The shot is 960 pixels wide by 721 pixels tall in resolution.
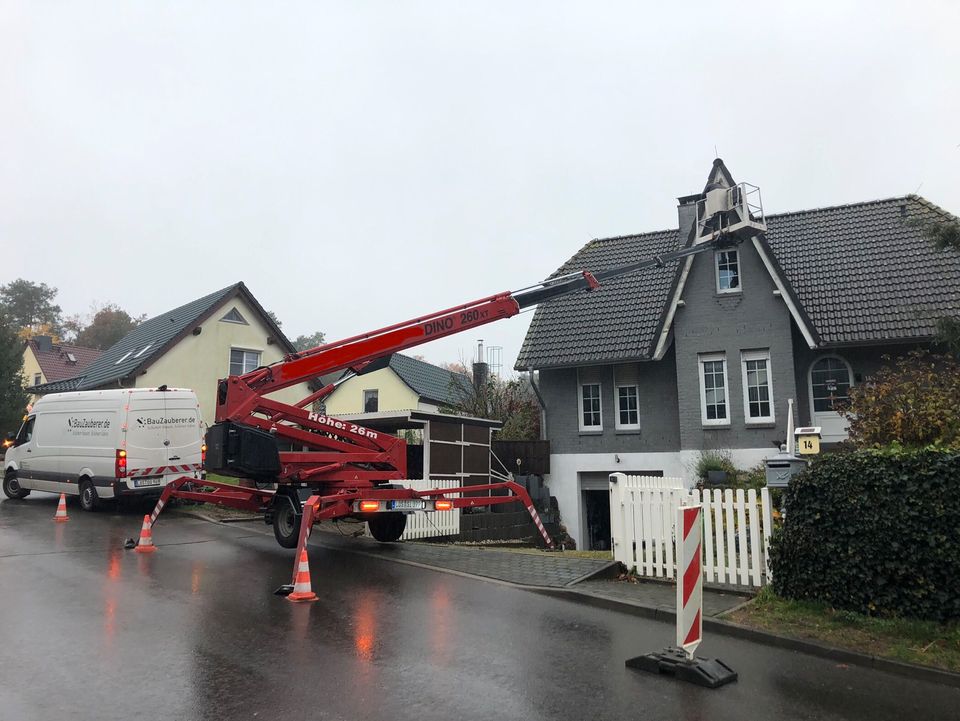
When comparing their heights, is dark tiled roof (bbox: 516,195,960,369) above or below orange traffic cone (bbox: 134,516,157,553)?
above

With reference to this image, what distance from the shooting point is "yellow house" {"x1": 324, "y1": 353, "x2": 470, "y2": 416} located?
38.0 metres

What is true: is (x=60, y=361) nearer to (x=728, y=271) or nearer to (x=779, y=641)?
(x=728, y=271)

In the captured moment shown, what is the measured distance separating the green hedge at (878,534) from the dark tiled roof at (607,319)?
1216cm

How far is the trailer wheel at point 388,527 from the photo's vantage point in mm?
12711

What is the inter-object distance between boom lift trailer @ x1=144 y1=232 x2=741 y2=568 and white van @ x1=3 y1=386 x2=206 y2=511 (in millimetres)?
3530

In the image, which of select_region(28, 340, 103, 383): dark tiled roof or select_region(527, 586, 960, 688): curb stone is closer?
select_region(527, 586, 960, 688): curb stone

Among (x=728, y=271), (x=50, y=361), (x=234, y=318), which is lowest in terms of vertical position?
(x=728, y=271)

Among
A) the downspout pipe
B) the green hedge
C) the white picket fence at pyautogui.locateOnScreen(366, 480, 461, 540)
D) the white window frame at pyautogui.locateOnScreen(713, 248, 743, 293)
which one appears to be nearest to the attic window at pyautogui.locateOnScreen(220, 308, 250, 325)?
the downspout pipe

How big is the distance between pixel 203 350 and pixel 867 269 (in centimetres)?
2221

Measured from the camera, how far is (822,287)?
19.4 m

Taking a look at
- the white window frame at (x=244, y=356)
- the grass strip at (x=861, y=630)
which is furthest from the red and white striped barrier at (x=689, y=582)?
the white window frame at (x=244, y=356)

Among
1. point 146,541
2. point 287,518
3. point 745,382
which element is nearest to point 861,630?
point 287,518

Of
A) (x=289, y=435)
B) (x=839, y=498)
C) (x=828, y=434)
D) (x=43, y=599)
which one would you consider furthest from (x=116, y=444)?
(x=828, y=434)

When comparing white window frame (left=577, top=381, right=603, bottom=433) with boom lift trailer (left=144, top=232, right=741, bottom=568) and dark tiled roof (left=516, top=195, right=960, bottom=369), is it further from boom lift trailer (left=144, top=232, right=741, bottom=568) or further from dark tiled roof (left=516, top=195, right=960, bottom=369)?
boom lift trailer (left=144, top=232, right=741, bottom=568)
